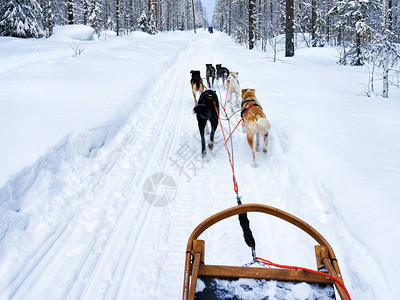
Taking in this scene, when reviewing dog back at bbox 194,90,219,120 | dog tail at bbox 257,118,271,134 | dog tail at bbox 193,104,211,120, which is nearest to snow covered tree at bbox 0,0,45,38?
dog back at bbox 194,90,219,120

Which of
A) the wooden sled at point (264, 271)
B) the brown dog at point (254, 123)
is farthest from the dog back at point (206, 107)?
the wooden sled at point (264, 271)

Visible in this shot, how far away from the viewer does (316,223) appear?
2.72 m

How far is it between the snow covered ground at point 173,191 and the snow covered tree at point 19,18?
42.1ft

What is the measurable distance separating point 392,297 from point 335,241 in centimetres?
Result: 69

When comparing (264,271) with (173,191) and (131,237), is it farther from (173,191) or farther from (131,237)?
(173,191)

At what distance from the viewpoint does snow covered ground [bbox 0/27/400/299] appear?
7.18 feet

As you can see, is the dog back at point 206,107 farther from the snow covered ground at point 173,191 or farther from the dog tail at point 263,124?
the dog tail at point 263,124

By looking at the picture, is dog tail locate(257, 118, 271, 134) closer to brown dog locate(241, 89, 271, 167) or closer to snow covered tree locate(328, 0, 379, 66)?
brown dog locate(241, 89, 271, 167)

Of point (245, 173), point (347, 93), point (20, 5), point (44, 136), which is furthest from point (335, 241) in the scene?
point (20, 5)

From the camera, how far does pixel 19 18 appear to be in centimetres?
1558

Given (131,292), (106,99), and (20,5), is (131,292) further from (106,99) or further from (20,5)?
(20,5)

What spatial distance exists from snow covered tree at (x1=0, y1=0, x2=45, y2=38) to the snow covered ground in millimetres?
12819

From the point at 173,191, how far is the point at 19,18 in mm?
18880

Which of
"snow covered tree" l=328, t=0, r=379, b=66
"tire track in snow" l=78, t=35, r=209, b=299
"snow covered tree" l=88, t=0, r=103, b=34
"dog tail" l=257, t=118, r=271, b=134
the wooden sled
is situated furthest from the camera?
"snow covered tree" l=88, t=0, r=103, b=34
